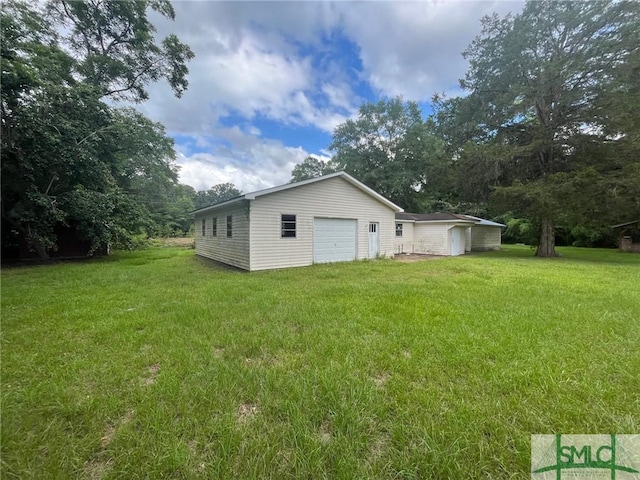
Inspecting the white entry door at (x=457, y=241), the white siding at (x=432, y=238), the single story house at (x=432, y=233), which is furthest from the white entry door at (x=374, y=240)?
the white entry door at (x=457, y=241)

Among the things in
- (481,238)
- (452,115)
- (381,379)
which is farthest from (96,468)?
(481,238)

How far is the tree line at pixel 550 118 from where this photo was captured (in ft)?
39.1

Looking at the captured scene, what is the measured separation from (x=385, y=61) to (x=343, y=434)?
13185mm

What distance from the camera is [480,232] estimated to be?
20.2m

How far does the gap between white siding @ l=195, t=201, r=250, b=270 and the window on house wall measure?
4.37 feet

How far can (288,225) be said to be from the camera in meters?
10.4

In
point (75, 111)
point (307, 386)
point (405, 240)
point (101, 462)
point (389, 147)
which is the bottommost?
point (101, 462)

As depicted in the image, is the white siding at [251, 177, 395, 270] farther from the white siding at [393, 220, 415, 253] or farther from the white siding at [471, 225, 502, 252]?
the white siding at [471, 225, 502, 252]

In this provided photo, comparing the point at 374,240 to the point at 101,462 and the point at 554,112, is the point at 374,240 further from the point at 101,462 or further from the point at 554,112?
the point at 101,462

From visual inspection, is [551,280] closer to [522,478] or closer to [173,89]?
[522,478]

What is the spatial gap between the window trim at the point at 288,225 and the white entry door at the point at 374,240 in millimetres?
4173

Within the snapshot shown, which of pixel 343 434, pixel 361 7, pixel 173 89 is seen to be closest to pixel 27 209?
pixel 173 89

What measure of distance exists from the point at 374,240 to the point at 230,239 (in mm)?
6662

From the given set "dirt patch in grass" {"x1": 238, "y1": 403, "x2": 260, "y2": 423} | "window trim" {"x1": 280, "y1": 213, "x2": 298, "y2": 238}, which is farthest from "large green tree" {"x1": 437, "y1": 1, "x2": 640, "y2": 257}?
"dirt patch in grass" {"x1": 238, "y1": 403, "x2": 260, "y2": 423}
